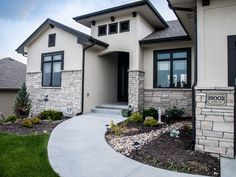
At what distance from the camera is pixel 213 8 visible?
213 inches

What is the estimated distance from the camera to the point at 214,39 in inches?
211

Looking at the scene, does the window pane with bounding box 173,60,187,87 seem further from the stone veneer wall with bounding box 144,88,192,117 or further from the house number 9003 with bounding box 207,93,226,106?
the house number 9003 with bounding box 207,93,226,106

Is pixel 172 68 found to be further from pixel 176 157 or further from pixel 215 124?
pixel 176 157

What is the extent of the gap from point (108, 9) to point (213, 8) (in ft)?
21.5

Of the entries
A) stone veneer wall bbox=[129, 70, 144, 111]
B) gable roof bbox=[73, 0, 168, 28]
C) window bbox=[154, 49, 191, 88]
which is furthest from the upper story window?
window bbox=[154, 49, 191, 88]

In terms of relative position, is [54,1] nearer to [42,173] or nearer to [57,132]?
[57,132]

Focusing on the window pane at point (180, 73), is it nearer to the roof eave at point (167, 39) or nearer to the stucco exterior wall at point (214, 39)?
the roof eave at point (167, 39)

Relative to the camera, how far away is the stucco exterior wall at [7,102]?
1702 cm

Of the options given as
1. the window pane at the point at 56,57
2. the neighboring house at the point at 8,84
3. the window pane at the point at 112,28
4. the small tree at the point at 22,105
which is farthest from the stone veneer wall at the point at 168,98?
the neighboring house at the point at 8,84

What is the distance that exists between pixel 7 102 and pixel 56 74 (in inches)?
331

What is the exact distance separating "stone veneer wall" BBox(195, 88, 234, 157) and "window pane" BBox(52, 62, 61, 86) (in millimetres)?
7909

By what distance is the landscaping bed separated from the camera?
425 centimetres

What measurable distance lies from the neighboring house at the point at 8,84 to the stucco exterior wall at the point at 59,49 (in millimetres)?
6239

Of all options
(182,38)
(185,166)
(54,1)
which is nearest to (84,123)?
(185,166)
